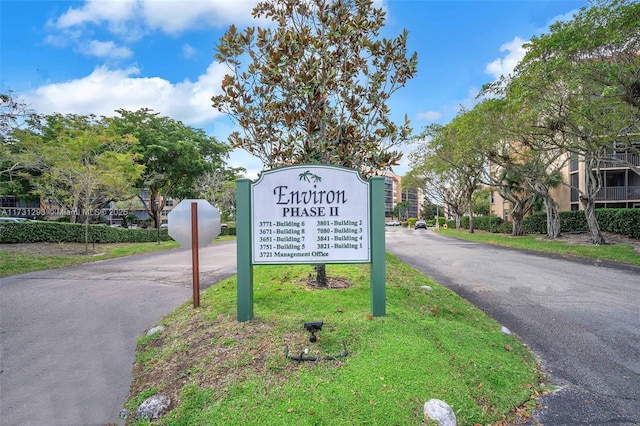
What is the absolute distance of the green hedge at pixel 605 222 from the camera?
16.5m

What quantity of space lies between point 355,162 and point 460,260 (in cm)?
742

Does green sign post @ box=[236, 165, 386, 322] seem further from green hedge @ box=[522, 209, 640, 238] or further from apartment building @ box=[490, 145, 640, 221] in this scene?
apartment building @ box=[490, 145, 640, 221]

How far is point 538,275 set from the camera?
8.45 metres

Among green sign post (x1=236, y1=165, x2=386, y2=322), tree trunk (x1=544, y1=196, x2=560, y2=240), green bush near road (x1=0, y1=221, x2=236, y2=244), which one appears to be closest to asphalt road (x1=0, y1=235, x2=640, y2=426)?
green sign post (x1=236, y1=165, x2=386, y2=322)

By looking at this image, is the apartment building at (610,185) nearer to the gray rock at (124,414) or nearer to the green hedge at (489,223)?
the green hedge at (489,223)

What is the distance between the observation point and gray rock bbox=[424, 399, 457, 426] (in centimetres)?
234

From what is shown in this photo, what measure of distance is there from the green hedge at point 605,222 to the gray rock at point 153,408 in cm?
2129

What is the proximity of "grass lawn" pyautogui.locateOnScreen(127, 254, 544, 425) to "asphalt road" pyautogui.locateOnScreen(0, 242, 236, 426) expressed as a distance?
31 cm

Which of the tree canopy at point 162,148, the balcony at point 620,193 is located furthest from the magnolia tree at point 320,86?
the balcony at point 620,193

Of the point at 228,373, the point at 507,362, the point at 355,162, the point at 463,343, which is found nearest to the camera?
the point at 228,373

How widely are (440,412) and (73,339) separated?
14.0 feet

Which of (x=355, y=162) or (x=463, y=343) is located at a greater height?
(x=355, y=162)

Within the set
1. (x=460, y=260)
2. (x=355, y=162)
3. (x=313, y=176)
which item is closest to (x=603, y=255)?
(x=460, y=260)

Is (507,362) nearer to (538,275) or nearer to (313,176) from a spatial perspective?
(313,176)
